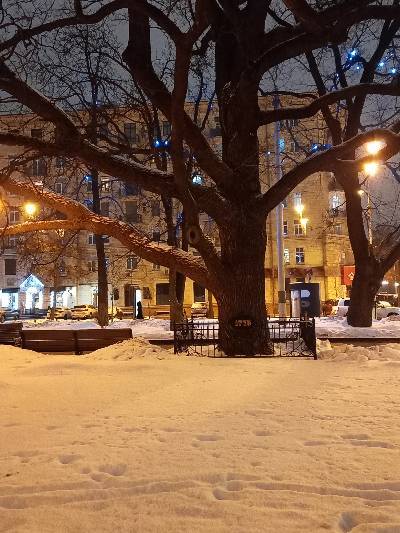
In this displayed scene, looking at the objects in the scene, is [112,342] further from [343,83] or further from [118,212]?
[118,212]

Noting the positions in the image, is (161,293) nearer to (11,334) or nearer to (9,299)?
(9,299)

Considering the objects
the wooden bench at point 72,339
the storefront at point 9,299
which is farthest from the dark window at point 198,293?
the wooden bench at point 72,339

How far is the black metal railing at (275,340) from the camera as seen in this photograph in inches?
489

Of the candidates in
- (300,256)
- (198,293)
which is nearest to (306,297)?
(300,256)

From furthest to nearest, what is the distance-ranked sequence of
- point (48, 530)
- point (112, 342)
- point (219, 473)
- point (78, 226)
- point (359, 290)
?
point (359, 290)
point (78, 226)
point (112, 342)
point (219, 473)
point (48, 530)

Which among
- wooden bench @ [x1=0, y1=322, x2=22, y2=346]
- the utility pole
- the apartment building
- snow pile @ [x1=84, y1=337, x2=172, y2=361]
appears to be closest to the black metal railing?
snow pile @ [x1=84, y1=337, x2=172, y2=361]

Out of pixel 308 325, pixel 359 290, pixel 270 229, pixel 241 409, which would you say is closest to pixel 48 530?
pixel 241 409

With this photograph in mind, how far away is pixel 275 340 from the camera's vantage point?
43.5ft

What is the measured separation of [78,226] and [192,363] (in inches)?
266

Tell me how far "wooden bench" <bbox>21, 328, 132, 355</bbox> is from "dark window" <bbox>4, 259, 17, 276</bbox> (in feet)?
153

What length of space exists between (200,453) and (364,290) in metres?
17.0

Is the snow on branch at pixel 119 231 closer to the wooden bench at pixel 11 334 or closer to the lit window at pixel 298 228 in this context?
the wooden bench at pixel 11 334

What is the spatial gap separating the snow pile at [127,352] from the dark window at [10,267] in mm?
49255

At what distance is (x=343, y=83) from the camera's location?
22.1m
